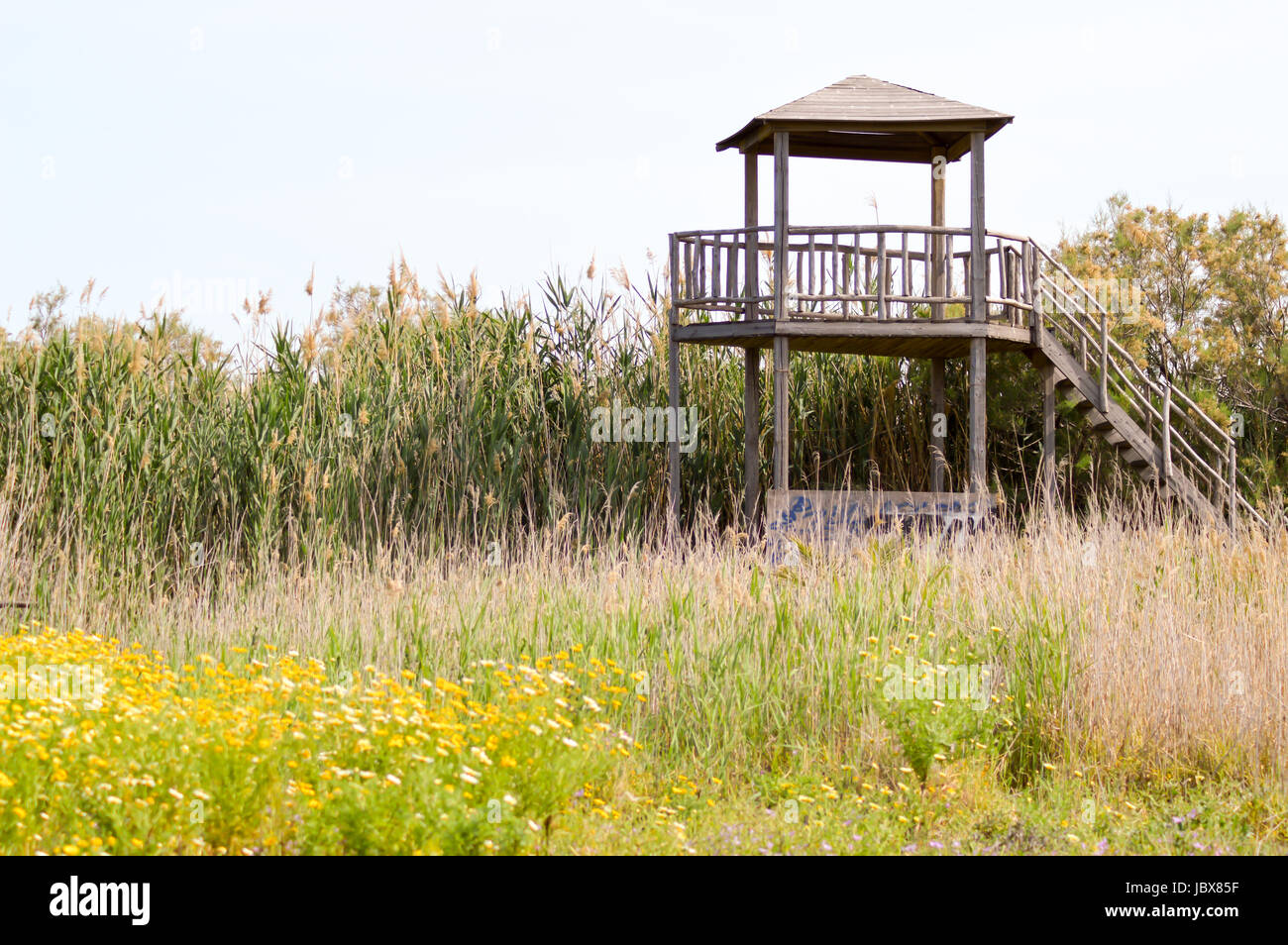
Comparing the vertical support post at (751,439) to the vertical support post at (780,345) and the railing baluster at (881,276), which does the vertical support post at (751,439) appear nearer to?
the vertical support post at (780,345)

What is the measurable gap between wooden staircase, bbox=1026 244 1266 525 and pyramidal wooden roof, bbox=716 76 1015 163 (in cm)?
214

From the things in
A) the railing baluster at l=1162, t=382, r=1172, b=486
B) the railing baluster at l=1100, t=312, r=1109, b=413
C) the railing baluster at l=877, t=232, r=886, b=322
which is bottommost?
the railing baluster at l=1162, t=382, r=1172, b=486

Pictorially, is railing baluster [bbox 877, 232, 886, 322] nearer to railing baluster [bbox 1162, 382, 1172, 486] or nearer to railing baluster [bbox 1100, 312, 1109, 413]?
railing baluster [bbox 1100, 312, 1109, 413]

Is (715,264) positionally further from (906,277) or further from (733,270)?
(906,277)

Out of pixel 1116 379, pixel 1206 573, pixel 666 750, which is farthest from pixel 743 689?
pixel 1116 379

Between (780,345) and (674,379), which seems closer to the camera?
(780,345)

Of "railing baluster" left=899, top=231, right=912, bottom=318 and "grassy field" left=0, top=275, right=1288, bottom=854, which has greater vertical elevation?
"railing baluster" left=899, top=231, right=912, bottom=318

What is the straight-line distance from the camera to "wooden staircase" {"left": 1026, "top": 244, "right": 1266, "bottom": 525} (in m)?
16.2

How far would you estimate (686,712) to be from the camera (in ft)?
24.7

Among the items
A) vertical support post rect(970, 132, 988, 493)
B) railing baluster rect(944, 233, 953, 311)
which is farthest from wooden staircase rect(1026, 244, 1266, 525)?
railing baluster rect(944, 233, 953, 311)

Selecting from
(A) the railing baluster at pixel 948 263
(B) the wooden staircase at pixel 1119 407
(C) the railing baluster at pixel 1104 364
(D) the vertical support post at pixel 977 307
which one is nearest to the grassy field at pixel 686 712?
(D) the vertical support post at pixel 977 307

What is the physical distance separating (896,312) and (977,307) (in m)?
1.02

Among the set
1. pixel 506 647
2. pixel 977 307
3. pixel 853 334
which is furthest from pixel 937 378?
pixel 506 647

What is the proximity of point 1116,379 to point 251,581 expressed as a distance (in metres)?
12.9
